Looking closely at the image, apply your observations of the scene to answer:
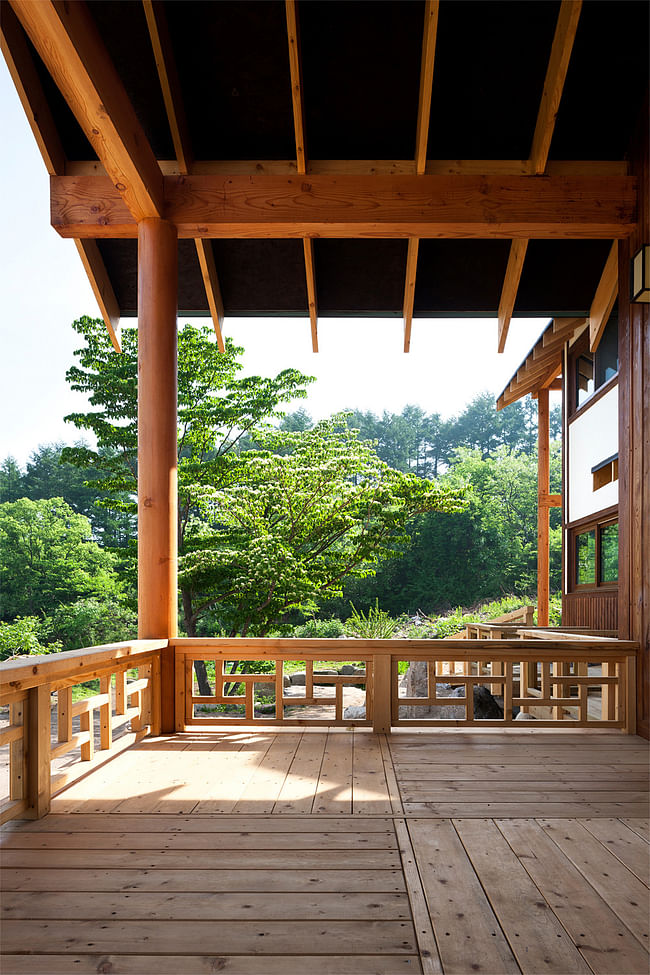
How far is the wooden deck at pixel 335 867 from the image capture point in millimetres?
1898

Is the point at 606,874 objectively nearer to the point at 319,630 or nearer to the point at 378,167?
the point at 378,167

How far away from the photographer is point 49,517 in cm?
1631

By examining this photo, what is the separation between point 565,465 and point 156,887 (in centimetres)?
955

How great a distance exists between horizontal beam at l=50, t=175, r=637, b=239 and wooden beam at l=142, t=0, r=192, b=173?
0.27 meters

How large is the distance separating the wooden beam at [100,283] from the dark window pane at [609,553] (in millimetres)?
6053

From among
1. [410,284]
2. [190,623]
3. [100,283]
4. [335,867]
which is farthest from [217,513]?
[335,867]

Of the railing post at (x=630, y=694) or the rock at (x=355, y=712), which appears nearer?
the railing post at (x=630, y=694)

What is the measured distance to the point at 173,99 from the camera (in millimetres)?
4703

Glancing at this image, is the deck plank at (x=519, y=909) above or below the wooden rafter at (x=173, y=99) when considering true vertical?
below

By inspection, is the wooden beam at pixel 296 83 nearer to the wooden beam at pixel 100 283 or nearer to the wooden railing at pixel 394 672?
the wooden beam at pixel 100 283

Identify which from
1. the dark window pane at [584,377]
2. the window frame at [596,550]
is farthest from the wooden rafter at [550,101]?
the dark window pane at [584,377]

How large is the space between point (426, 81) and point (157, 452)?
2.86 m

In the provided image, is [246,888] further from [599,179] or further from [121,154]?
[599,179]

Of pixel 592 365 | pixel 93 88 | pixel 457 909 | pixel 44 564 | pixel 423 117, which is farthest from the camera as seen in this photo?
pixel 44 564
